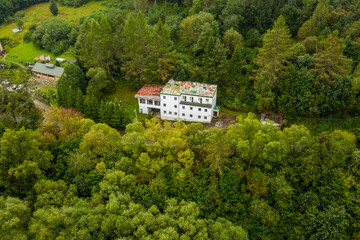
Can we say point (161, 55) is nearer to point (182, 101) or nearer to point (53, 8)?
point (182, 101)

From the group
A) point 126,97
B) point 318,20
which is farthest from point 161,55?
point 318,20

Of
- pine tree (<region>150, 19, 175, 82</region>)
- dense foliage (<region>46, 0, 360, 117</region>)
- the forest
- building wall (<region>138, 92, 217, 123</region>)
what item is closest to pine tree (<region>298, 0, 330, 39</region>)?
dense foliage (<region>46, 0, 360, 117</region>)

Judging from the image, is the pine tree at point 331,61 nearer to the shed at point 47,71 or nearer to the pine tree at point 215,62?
the pine tree at point 215,62

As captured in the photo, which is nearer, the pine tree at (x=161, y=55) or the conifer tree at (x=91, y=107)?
the conifer tree at (x=91, y=107)

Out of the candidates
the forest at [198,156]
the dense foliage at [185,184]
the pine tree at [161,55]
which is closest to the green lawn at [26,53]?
the forest at [198,156]

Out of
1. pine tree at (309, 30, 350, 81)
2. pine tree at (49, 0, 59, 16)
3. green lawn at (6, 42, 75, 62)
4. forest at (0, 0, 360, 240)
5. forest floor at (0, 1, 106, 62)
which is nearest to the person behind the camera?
forest at (0, 0, 360, 240)

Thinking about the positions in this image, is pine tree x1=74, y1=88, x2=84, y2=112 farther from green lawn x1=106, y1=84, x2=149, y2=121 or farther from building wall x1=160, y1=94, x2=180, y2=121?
building wall x1=160, y1=94, x2=180, y2=121

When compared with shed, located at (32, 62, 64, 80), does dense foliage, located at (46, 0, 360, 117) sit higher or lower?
higher
